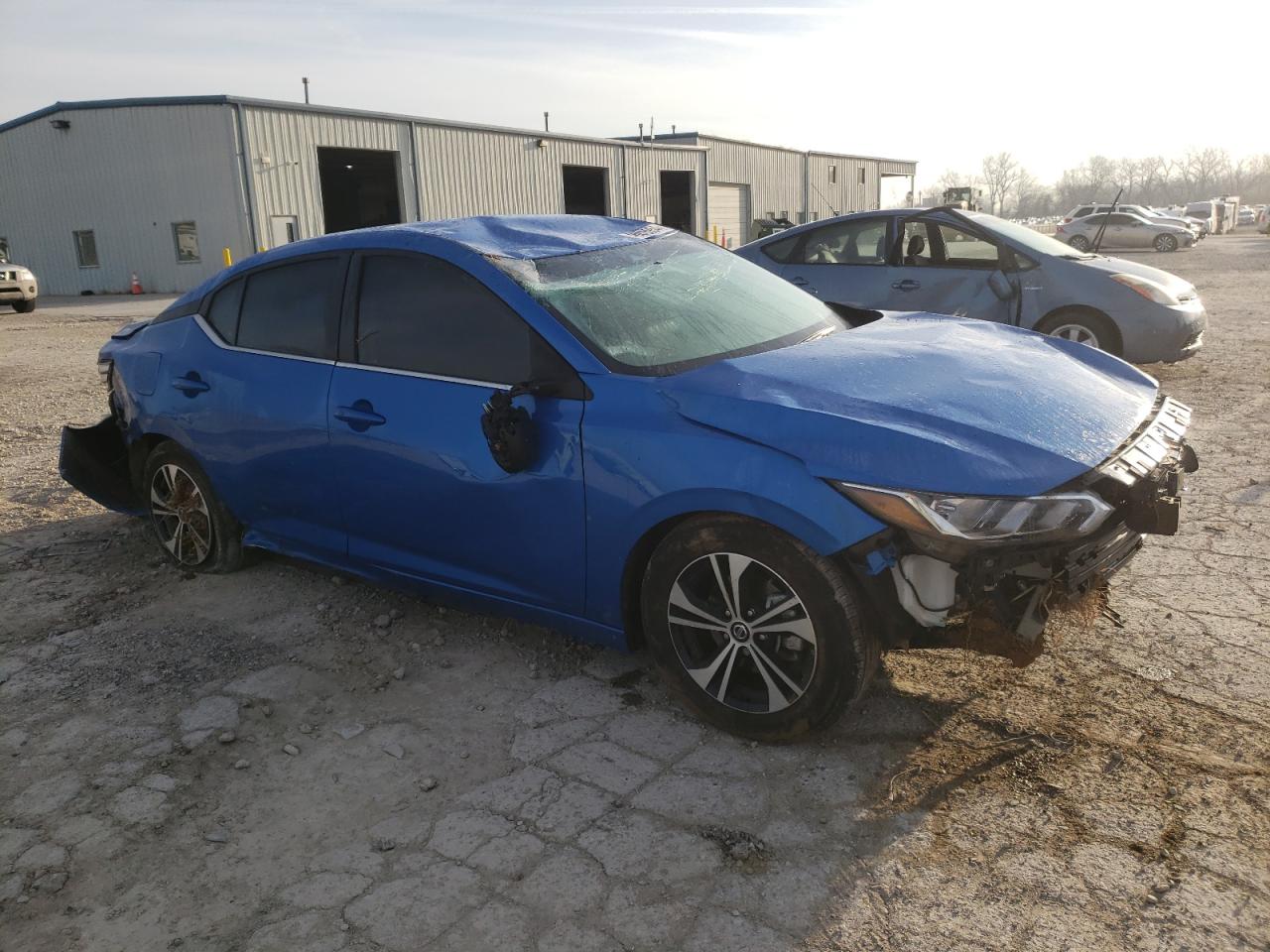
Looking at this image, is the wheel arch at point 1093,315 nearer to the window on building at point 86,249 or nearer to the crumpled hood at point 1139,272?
the crumpled hood at point 1139,272


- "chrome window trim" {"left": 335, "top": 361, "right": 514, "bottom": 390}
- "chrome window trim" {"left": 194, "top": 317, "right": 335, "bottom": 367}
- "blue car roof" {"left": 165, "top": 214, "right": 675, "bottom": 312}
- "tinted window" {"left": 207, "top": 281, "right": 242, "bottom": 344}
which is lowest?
"chrome window trim" {"left": 335, "top": 361, "right": 514, "bottom": 390}

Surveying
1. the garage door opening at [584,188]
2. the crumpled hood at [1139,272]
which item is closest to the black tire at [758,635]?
the crumpled hood at [1139,272]

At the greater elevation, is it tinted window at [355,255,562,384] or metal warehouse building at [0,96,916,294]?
metal warehouse building at [0,96,916,294]

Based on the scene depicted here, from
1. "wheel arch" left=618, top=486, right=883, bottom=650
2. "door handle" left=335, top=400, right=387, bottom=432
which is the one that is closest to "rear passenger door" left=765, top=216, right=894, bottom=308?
"door handle" left=335, top=400, right=387, bottom=432

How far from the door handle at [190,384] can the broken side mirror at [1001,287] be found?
616cm

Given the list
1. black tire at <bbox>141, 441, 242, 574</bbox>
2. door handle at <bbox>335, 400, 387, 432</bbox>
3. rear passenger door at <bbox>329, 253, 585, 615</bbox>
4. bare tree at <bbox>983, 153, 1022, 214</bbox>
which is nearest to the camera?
rear passenger door at <bbox>329, 253, 585, 615</bbox>

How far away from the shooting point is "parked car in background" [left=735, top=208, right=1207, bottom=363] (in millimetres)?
7988

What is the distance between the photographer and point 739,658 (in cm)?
305

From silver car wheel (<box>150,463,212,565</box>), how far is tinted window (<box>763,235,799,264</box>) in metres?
5.67

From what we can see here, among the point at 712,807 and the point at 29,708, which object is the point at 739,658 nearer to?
the point at 712,807

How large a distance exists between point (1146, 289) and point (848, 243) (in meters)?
2.47

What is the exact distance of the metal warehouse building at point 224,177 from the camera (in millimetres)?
24656

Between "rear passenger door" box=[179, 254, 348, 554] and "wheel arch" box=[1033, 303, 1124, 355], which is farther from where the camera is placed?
"wheel arch" box=[1033, 303, 1124, 355]

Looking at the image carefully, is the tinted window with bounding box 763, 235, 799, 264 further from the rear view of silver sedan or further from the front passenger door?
the rear view of silver sedan
